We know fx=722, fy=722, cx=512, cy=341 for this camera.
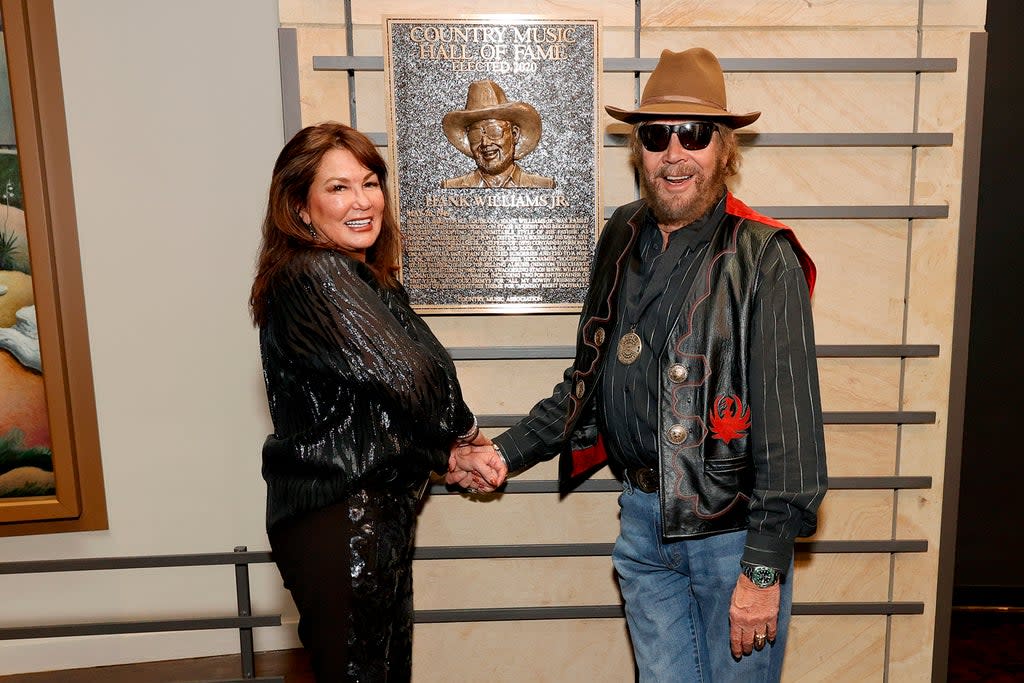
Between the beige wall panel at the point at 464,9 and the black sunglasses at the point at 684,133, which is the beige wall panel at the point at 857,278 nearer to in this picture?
the black sunglasses at the point at 684,133

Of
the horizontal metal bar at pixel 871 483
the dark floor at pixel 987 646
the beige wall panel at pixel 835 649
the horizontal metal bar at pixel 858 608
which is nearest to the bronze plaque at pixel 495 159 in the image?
the horizontal metal bar at pixel 871 483

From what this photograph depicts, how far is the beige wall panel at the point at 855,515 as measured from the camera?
9.41 ft

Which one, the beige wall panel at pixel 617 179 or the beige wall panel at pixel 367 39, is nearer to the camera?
the beige wall panel at pixel 367 39

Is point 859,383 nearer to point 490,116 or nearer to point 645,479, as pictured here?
point 645,479

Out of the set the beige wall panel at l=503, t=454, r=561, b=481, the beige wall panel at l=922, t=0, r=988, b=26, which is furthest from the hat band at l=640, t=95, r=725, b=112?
the beige wall panel at l=503, t=454, r=561, b=481

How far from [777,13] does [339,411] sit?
212 centimetres

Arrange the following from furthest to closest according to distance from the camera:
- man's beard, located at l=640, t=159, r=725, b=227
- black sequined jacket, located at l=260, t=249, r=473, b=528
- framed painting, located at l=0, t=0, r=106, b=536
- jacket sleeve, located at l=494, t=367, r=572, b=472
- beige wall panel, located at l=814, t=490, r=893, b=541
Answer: framed painting, located at l=0, t=0, r=106, b=536 < beige wall panel, located at l=814, t=490, r=893, b=541 < jacket sleeve, located at l=494, t=367, r=572, b=472 < man's beard, located at l=640, t=159, r=725, b=227 < black sequined jacket, located at l=260, t=249, r=473, b=528

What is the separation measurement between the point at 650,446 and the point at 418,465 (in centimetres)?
65

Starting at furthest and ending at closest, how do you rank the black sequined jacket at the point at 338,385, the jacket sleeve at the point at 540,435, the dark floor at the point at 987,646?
the dark floor at the point at 987,646 < the jacket sleeve at the point at 540,435 < the black sequined jacket at the point at 338,385

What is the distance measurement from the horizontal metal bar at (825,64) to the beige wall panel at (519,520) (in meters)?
1.66

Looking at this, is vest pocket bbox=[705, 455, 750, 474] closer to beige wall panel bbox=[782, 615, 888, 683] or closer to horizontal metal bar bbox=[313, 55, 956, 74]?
beige wall panel bbox=[782, 615, 888, 683]

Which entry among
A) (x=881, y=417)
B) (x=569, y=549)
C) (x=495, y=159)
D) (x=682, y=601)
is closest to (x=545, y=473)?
(x=569, y=549)

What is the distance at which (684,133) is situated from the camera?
2.04 m

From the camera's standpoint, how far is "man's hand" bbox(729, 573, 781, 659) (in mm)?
1863
